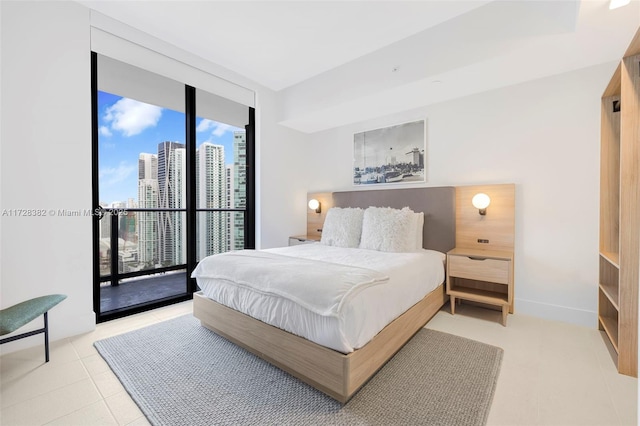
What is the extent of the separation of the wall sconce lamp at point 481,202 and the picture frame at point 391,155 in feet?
2.26

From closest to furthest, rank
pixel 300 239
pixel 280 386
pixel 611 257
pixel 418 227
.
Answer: pixel 280 386
pixel 611 257
pixel 418 227
pixel 300 239

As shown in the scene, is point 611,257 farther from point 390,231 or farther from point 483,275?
point 390,231

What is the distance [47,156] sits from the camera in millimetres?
2246

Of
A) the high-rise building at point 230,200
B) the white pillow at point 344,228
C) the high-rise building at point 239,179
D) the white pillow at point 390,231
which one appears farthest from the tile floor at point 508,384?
the high-rise building at point 239,179

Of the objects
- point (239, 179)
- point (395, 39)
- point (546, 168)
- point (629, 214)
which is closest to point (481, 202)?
point (546, 168)

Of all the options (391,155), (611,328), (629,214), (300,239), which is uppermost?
(391,155)

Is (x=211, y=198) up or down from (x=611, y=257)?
up

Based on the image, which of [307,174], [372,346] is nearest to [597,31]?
[372,346]

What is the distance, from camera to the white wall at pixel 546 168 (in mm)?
2480

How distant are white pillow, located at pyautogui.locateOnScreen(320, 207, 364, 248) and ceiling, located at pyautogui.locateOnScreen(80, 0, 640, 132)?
1397 millimetres

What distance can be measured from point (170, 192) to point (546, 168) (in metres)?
4.47

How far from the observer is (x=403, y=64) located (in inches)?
113

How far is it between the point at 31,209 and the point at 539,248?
4.62m

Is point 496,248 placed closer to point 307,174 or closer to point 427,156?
point 427,156
